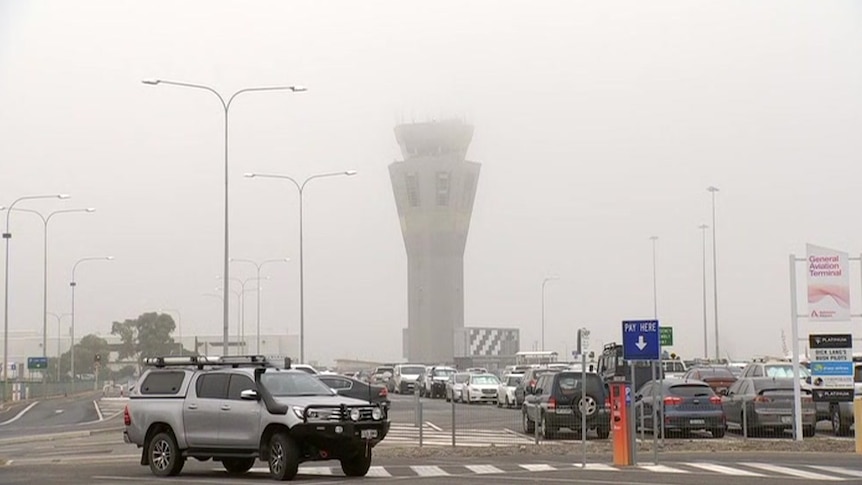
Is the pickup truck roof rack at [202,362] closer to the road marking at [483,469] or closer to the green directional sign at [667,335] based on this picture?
the road marking at [483,469]

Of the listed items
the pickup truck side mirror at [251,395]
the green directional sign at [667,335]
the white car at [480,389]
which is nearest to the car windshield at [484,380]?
the white car at [480,389]

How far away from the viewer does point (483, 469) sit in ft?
80.0

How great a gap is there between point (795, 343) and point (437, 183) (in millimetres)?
136613

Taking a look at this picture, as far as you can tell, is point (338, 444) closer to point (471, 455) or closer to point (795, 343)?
point (471, 455)

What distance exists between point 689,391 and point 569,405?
9.82 ft

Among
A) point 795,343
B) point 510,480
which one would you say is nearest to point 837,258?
point 795,343

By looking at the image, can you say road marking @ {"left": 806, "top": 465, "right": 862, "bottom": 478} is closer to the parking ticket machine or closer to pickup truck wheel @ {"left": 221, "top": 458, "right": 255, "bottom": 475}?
the parking ticket machine

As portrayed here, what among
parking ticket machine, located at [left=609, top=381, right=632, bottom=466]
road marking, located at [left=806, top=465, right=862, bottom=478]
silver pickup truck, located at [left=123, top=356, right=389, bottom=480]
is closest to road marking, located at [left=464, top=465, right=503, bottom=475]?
silver pickup truck, located at [left=123, top=356, right=389, bottom=480]

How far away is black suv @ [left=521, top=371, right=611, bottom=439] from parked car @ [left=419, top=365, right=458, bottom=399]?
1397 inches

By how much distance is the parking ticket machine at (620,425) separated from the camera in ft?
82.0

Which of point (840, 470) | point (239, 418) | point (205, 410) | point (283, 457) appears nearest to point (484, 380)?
point (840, 470)

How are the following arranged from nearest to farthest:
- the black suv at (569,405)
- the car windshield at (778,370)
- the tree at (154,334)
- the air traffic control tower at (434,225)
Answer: the black suv at (569,405) → the car windshield at (778,370) → the tree at (154,334) → the air traffic control tower at (434,225)

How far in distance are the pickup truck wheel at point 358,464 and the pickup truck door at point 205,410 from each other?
2.20 metres


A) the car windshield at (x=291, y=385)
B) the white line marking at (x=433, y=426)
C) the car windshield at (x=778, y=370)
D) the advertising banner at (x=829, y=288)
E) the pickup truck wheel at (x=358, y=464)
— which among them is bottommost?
the white line marking at (x=433, y=426)
